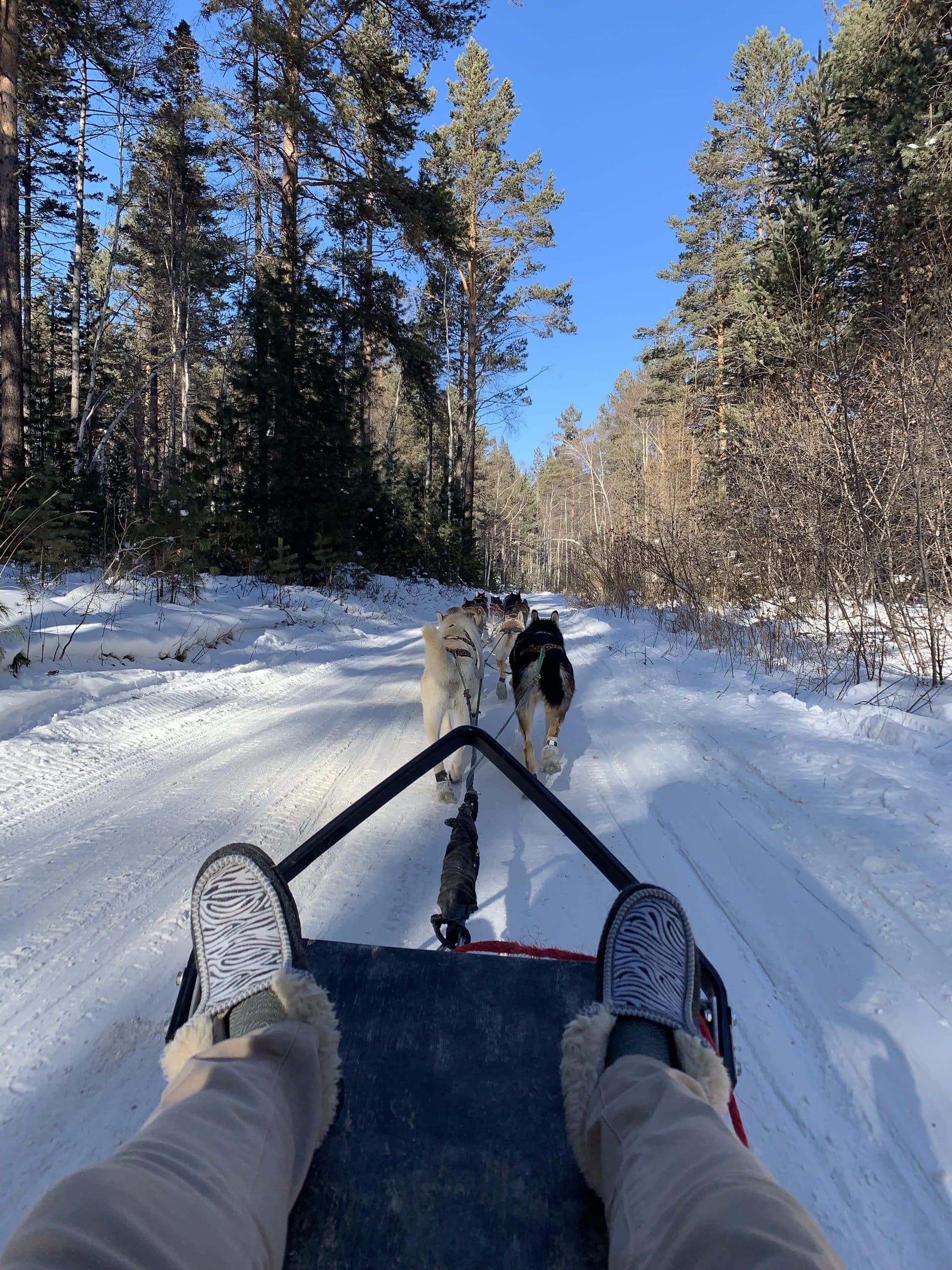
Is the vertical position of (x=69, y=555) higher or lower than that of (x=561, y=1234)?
higher

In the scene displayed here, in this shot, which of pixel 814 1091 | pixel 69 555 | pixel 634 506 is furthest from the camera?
pixel 634 506

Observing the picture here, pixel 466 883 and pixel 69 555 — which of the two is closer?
pixel 466 883

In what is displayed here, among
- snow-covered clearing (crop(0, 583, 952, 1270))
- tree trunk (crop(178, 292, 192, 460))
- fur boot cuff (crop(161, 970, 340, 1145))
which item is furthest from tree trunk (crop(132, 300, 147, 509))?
fur boot cuff (crop(161, 970, 340, 1145))

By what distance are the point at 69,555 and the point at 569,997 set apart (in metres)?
7.63

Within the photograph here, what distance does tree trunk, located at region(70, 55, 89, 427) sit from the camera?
1294cm

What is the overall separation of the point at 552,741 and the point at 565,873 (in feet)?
4.56

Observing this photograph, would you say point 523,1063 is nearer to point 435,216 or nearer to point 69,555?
point 69,555

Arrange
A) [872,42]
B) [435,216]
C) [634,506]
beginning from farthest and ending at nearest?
[634,506]
[435,216]
[872,42]

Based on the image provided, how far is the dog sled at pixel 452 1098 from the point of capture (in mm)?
1133

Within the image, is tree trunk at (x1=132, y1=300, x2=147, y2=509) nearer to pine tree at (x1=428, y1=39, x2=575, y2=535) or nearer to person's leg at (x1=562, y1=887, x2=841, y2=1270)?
pine tree at (x1=428, y1=39, x2=575, y2=535)

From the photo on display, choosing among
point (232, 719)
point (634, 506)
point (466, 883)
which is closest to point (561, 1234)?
point (466, 883)

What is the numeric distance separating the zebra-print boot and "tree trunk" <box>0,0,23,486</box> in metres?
9.33

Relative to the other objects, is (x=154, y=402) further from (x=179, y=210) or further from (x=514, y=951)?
(x=514, y=951)

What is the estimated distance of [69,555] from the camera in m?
A: 7.06
